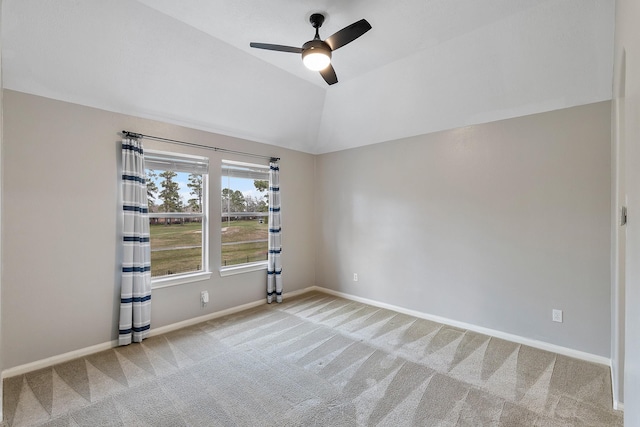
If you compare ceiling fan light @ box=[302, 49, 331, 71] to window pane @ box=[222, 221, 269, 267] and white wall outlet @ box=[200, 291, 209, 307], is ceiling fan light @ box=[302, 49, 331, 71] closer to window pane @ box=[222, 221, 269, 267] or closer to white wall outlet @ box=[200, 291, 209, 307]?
window pane @ box=[222, 221, 269, 267]

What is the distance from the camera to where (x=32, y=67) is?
246cm

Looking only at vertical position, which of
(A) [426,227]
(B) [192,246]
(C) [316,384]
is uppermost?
(A) [426,227]

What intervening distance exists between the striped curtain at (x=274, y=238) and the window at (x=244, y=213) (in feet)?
0.52

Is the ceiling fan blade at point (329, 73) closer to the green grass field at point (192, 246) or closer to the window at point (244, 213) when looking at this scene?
the window at point (244, 213)

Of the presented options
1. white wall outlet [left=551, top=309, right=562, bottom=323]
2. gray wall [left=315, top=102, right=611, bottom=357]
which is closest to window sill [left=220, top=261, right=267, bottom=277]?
gray wall [left=315, top=102, right=611, bottom=357]

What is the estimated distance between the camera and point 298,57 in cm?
314

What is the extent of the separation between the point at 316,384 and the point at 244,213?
8.54 ft

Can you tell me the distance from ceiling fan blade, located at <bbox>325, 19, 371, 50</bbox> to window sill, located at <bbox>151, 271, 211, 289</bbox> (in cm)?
301

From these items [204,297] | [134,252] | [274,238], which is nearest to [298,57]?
[274,238]

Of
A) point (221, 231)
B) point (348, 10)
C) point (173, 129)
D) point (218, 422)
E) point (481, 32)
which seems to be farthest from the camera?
point (221, 231)

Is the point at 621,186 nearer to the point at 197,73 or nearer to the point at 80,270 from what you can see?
the point at 197,73

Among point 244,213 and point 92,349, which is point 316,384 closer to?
point 92,349

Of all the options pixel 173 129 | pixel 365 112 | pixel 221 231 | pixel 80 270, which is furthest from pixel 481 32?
pixel 80 270

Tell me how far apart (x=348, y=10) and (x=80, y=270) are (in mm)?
3419
